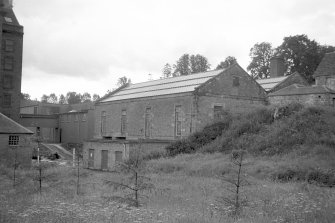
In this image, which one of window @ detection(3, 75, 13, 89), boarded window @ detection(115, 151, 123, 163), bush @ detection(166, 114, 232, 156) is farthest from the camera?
window @ detection(3, 75, 13, 89)

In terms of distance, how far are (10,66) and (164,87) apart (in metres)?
24.5

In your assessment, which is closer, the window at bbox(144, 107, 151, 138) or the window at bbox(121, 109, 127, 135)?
the window at bbox(144, 107, 151, 138)

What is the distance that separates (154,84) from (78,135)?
20044 millimetres

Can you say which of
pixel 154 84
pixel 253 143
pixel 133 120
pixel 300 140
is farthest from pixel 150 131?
pixel 300 140

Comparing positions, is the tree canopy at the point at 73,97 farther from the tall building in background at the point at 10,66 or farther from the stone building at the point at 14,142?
the stone building at the point at 14,142

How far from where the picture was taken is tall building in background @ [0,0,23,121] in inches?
2101

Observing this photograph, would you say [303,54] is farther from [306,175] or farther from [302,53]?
[306,175]

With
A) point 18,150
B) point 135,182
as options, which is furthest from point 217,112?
point 135,182

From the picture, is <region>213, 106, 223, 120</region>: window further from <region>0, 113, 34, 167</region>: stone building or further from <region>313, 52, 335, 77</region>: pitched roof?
<region>0, 113, 34, 167</region>: stone building

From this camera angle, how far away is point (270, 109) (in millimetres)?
31250

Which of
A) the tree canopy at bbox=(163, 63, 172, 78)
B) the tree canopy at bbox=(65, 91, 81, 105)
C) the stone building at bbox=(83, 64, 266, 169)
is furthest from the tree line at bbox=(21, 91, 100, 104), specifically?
the stone building at bbox=(83, 64, 266, 169)

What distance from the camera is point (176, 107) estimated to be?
119ft

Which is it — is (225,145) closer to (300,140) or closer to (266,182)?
(300,140)

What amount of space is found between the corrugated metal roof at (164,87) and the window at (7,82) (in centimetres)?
1428
